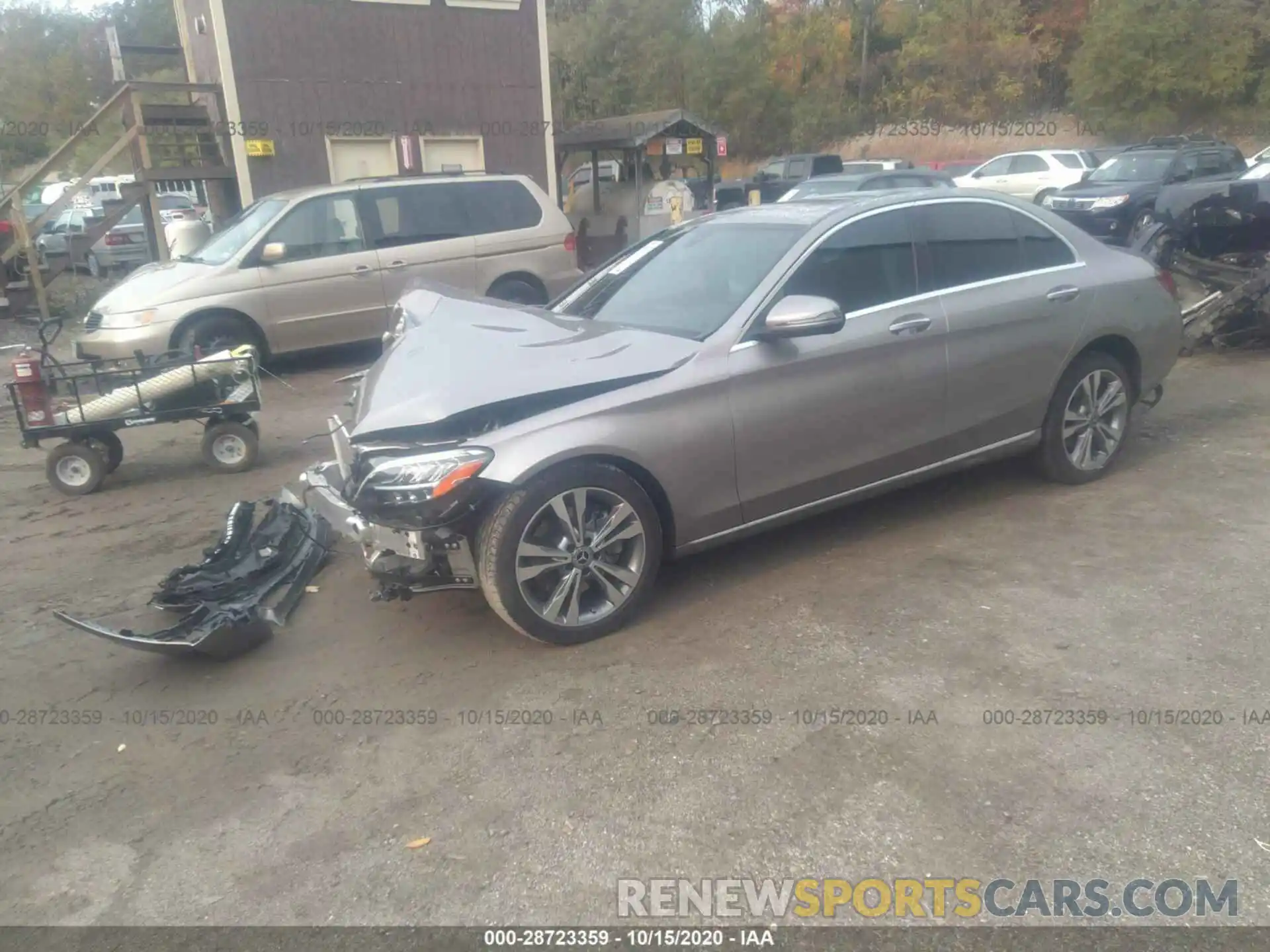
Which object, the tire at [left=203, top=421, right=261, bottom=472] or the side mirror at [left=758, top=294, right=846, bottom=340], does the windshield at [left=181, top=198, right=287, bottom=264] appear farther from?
the side mirror at [left=758, top=294, right=846, bottom=340]

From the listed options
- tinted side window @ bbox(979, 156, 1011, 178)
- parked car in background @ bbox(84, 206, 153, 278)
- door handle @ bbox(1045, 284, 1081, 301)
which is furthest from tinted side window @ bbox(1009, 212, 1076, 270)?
tinted side window @ bbox(979, 156, 1011, 178)

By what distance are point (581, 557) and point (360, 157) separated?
13108 millimetres

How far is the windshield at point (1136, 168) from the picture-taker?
16641 millimetres

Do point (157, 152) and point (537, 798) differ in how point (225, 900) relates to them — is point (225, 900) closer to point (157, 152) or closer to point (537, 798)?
point (537, 798)

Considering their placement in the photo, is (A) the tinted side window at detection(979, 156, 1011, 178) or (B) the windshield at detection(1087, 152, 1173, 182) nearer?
(B) the windshield at detection(1087, 152, 1173, 182)

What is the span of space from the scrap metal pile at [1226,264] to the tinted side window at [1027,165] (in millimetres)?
13907

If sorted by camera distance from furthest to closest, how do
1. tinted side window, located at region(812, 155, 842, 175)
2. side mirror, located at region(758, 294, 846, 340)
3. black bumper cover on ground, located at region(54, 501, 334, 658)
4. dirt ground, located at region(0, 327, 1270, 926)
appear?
tinted side window, located at region(812, 155, 842, 175) → side mirror, located at region(758, 294, 846, 340) → black bumper cover on ground, located at region(54, 501, 334, 658) → dirt ground, located at region(0, 327, 1270, 926)

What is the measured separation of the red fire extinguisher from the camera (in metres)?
6.45

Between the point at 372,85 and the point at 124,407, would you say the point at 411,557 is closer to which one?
the point at 124,407

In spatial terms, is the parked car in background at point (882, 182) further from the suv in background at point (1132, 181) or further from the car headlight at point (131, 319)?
the car headlight at point (131, 319)

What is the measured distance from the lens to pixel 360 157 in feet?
50.5

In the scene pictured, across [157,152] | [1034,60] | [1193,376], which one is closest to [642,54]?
[1034,60]

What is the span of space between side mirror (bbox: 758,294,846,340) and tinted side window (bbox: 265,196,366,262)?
6.87m

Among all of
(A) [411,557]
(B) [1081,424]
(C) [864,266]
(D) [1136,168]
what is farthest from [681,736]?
(D) [1136,168]
